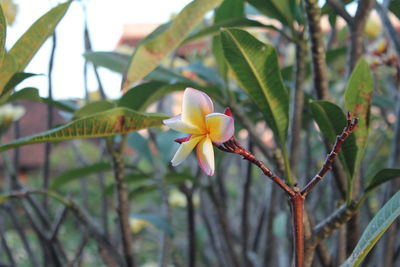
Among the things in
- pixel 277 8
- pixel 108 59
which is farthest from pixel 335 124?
pixel 108 59

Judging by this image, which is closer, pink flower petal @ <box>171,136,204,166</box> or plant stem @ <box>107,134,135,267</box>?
pink flower petal @ <box>171,136,204,166</box>

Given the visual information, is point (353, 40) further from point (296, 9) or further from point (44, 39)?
point (44, 39)

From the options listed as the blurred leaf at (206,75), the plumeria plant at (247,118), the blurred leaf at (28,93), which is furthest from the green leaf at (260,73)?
the blurred leaf at (206,75)

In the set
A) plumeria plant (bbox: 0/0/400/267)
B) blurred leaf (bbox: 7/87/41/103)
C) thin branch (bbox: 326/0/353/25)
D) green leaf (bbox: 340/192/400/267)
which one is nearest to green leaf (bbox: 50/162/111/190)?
plumeria plant (bbox: 0/0/400/267)

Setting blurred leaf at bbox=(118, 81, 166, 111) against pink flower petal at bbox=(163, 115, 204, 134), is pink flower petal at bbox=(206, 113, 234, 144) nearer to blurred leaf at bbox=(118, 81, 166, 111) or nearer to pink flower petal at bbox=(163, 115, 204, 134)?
pink flower petal at bbox=(163, 115, 204, 134)

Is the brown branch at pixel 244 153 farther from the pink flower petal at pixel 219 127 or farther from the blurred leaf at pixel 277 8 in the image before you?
the blurred leaf at pixel 277 8

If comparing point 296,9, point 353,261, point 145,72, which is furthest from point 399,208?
point 296,9
